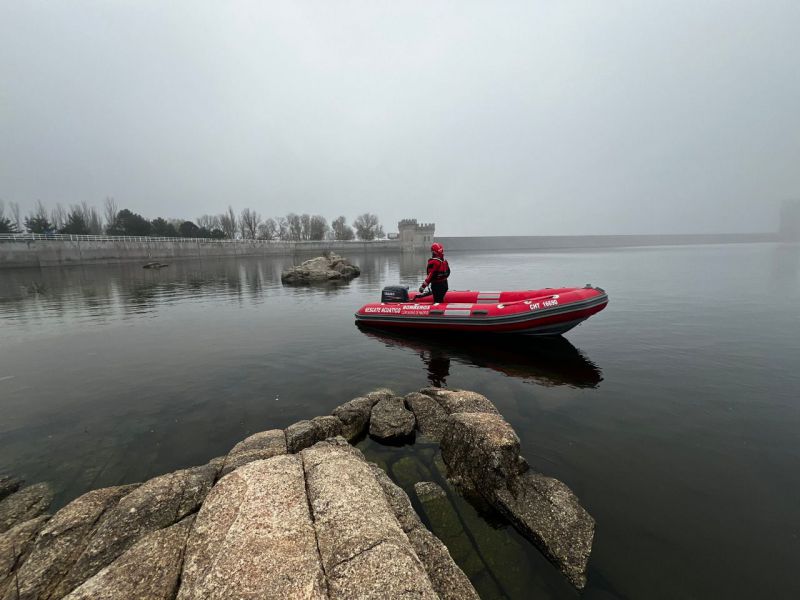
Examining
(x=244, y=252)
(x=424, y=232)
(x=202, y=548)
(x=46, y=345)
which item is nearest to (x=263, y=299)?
(x=46, y=345)

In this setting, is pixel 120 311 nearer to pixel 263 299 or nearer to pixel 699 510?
pixel 263 299

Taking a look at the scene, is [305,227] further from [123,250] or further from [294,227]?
[123,250]

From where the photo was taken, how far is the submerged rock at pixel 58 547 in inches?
93.4

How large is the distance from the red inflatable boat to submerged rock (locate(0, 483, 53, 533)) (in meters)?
7.95

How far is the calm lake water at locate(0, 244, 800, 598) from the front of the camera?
3105mm

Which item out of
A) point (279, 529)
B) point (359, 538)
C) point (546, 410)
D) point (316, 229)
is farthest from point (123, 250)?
point (359, 538)

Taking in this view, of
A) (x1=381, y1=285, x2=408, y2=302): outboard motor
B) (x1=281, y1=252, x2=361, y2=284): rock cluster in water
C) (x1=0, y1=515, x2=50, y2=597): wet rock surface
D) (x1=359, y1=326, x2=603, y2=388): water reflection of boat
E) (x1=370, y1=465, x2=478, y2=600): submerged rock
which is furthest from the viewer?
(x1=281, y1=252, x2=361, y2=284): rock cluster in water

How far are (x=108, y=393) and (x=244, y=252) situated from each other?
57.3 metres

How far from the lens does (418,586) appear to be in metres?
1.89

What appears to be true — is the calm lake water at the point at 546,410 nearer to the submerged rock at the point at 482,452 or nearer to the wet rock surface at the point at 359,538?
the submerged rock at the point at 482,452

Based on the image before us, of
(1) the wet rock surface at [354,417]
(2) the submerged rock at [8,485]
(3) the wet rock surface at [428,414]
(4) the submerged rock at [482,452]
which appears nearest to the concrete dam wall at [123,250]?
(2) the submerged rock at [8,485]

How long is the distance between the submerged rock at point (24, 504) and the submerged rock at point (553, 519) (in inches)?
207

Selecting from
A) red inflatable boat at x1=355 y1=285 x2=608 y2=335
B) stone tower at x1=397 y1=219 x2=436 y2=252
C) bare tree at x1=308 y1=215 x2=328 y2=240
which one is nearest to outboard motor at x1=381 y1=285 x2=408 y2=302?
red inflatable boat at x1=355 y1=285 x2=608 y2=335

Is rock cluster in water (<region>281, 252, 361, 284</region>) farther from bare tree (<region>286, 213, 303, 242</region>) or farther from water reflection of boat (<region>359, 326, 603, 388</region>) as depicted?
bare tree (<region>286, 213, 303, 242</region>)
